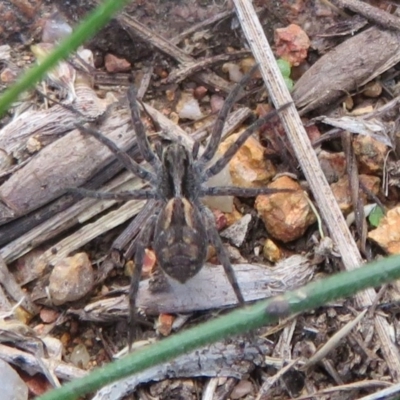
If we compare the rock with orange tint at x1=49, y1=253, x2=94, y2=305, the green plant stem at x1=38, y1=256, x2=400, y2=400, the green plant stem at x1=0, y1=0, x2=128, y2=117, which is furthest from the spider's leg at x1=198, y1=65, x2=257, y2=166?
the green plant stem at x1=38, y1=256, x2=400, y2=400

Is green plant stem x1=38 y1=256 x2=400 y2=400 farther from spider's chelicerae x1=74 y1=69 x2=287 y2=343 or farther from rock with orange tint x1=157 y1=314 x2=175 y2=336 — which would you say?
rock with orange tint x1=157 y1=314 x2=175 y2=336

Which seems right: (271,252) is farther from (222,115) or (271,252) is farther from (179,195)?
(222,115)

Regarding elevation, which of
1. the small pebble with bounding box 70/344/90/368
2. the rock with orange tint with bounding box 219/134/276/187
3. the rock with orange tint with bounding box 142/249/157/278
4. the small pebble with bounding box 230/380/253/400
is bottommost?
the small pebble with bounding box 230/380/253/400

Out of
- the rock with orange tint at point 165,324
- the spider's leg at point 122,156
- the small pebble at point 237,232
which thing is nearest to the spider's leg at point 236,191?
the small pebble at point 237,232

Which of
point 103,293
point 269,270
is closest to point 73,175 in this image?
point 103,293

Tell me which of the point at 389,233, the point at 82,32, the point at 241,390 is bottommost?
the point at 241,390

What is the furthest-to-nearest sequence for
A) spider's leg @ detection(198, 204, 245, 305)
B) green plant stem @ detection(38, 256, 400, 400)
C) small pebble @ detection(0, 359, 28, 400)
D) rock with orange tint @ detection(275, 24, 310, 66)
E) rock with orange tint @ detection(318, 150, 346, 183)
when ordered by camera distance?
rock with orange tint @ detection(275, 24, 310, 66) < rock with orange tint @ detection(318, 150, 346, 183) < spider's leg @ detection(198, 204, 245, 305) < small pebble @ detection(0, 359, 28, 400) < green plant stem @ detection(38, 256, 400, 400)

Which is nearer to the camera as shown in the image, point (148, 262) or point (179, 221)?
point (179, 221)

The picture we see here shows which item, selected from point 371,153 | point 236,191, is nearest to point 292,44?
point 371,153
